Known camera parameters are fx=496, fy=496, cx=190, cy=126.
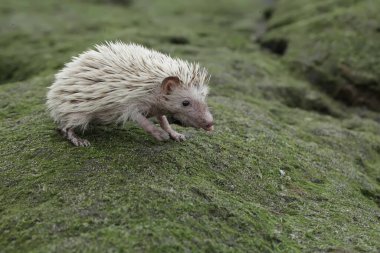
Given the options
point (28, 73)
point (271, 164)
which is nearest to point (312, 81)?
point (271, 164)

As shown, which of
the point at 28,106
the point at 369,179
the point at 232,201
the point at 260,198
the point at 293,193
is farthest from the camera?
the point at 28,106

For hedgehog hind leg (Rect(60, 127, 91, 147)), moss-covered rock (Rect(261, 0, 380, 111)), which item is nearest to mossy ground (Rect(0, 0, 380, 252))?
hedgehog hind leg (Rect(60, 127, 91, 147))

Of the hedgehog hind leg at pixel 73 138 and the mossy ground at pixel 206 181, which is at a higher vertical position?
the hedgehog hind leg at pixel 73 138

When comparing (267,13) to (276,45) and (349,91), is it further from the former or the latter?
(349,91)

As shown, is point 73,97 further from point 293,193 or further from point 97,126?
point 293,193

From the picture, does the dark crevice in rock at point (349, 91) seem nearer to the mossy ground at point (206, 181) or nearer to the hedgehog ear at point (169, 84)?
the mossy ground at point (206, 181)

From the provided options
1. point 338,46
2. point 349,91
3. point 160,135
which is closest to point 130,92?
point 160,135

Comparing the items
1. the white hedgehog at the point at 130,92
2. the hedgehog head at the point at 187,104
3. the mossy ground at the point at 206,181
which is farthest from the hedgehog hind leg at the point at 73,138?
the hedgehog head at the point at 187,104
